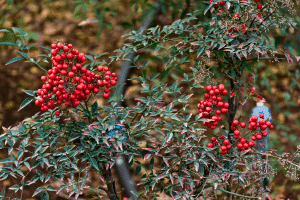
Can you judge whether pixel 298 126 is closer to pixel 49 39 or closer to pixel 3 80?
pixel 49 39

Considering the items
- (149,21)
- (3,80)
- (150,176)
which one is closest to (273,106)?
(149,21)

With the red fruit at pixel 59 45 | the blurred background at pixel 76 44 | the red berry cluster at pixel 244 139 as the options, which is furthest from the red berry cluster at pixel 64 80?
the blurred background at pixel 76 44

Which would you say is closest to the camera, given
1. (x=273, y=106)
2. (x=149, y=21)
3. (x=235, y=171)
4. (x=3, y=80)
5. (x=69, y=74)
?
(x=69, y=74)

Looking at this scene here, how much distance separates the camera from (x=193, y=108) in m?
1.99

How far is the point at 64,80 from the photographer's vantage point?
819 millimetres

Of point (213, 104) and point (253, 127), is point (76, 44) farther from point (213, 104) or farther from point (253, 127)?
point (253, 127)

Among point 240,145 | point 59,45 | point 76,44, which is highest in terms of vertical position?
point 59,45

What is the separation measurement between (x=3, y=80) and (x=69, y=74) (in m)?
1.44

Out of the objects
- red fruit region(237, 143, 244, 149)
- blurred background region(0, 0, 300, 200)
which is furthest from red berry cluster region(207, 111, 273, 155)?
blurred background region(0, 0, 300, 200)

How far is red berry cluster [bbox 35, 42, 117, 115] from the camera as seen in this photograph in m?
0.81

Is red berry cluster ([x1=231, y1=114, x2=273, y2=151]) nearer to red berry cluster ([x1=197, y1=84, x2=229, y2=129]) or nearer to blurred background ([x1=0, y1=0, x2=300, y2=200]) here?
red berry cluster ([x1=197, y1=84, x2=229, y2=129])

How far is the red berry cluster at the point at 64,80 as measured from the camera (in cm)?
81

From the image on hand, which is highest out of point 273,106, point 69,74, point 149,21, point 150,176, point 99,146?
point 69,74

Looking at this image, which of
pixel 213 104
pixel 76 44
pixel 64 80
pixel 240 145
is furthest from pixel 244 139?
pixel 76 44
